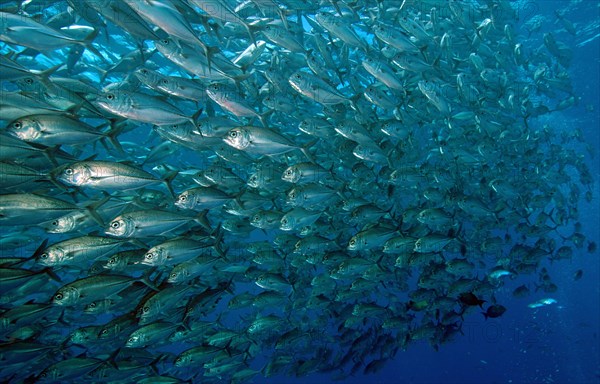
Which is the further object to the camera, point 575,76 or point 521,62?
point 575,76

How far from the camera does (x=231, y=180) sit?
242 inches

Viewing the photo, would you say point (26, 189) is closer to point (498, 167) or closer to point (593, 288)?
point (498, 167)

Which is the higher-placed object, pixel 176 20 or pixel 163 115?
pixel 176 20

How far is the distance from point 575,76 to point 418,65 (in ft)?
64.7

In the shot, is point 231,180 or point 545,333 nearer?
point 231,180

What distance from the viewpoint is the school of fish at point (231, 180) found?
13.2 feet

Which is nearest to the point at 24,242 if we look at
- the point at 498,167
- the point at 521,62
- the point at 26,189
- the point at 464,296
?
Result: the point at 26,189

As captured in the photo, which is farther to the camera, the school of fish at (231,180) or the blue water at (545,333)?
the blue water at (545,333)

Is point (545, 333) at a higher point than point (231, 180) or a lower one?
lower

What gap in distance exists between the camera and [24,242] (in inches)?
294

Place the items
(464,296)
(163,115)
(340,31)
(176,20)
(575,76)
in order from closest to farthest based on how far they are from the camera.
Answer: (176,20) < (163,115) < (340,31) < (464,296) < (575,76)

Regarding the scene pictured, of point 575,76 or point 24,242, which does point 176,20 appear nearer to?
point 24,242

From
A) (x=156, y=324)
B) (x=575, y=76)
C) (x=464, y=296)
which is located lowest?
(x=156, y=324)

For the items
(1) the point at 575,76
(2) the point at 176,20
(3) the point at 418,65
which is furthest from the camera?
(1) the point at 575,76
